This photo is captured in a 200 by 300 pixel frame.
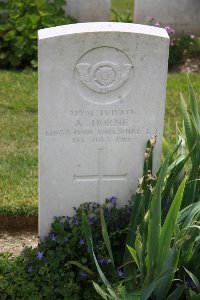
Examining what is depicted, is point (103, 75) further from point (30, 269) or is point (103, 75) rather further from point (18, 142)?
point (18, 142)

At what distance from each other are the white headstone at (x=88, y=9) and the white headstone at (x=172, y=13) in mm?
369

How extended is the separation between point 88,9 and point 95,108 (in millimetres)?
4396

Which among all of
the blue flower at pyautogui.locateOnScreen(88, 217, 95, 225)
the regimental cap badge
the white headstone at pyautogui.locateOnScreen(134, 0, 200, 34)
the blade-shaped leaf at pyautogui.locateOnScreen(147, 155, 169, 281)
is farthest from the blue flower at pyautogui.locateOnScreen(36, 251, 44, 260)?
the white headstone at pyautogui.locateOnScreen(134, 0, 200, 34)

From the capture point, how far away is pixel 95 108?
3.80m

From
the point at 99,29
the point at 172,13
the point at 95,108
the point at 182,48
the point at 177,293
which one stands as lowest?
the point at 177,293

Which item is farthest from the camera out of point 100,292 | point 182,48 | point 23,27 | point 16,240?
point 182,48

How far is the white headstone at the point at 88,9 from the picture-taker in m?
7.93

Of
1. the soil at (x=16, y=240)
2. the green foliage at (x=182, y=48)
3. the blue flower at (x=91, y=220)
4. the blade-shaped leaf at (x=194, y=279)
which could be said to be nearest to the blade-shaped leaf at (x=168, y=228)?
the blade-shaped leaf at (x=194, y=279)

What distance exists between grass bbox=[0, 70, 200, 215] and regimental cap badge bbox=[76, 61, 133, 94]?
1.13 metres

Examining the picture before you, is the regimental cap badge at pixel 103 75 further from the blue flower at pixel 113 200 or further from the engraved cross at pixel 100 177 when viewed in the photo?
the blue flower at pixel 113 200

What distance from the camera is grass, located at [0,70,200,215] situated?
466cm

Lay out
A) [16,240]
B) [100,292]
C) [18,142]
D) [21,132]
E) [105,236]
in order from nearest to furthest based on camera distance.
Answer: [100,292]
[105,236]
[16,240]
[18,142]
[21,132]

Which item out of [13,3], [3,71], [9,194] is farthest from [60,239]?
[13,3]

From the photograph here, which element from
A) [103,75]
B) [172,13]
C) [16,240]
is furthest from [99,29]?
[172,13]
